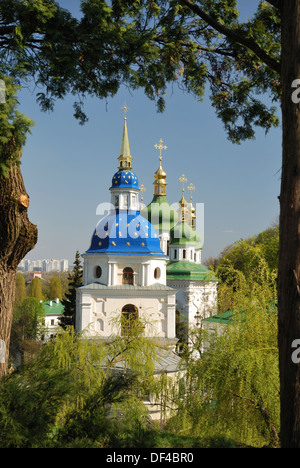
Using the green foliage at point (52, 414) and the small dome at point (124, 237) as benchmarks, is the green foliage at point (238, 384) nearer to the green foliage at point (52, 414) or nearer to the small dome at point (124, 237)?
the green foliage at point (52, 414)

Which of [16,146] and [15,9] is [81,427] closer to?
[16,146]

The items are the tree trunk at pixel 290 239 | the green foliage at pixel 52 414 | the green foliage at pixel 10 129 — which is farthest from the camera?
the green foliage at pixel 10 129

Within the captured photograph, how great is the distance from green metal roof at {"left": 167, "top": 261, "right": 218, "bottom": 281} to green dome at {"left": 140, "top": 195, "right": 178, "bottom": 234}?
5.35 m

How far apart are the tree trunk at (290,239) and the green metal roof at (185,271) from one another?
3306 cm

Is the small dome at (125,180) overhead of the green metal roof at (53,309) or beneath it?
overhead

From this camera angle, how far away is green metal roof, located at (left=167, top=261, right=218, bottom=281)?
124 ft

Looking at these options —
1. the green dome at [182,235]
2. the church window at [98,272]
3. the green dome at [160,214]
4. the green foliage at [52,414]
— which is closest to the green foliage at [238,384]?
the green foliage at [52,414]

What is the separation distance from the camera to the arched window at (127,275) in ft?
86.5

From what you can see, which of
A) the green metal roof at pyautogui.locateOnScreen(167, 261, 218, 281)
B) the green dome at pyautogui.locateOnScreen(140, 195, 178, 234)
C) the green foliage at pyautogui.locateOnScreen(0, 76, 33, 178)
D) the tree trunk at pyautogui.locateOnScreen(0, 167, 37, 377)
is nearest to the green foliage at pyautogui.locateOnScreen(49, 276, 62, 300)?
the green dome at pyautogui.locateOnScreen(140, 195, 178, 234)

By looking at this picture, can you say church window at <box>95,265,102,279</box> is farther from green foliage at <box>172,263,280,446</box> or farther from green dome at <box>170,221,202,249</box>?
green foliage at <box>172,263,280,446</box>

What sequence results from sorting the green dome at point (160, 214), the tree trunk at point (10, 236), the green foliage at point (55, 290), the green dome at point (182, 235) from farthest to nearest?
the green foliage at point (55, 290), the green dome at point (160, 214), the green dome at point (182, 235), the tree trunk at point (10, 236)

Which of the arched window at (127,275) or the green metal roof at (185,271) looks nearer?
the arched window at (127,275)

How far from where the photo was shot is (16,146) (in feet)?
17.6
